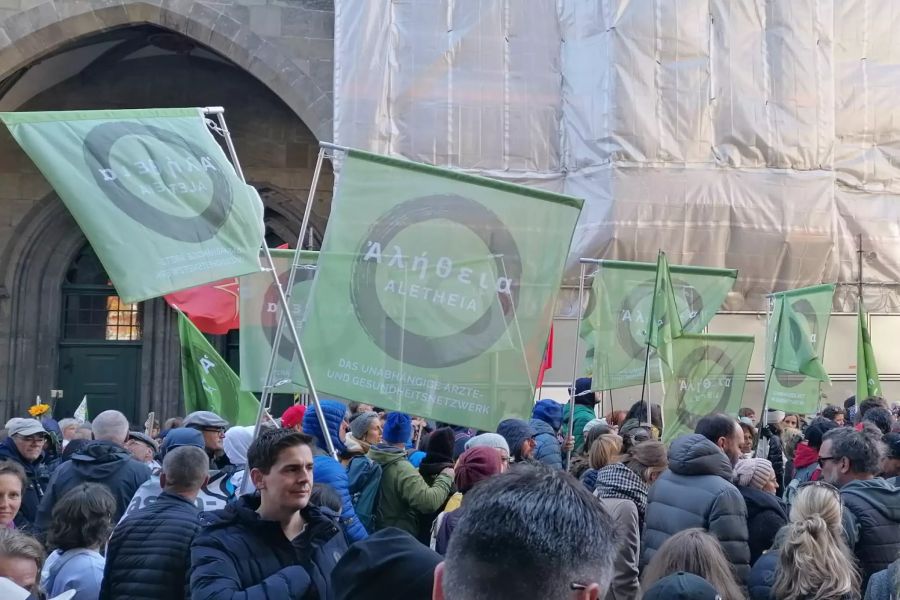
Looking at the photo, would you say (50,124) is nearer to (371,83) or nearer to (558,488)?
(558,488)

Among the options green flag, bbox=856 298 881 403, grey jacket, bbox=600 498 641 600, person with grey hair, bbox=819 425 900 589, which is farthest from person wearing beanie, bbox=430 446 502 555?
green flag, bbox=856 298 881 403

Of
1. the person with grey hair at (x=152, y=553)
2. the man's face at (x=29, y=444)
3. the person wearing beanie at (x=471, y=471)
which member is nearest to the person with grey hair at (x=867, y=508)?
the person wearing beanie at (x=471, y=471)

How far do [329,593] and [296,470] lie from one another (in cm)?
39

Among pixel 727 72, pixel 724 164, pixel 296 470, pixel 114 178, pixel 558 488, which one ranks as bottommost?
pixel 296 470

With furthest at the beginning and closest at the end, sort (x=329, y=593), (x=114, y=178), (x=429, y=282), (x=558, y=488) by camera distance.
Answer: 1. (x=429, y=282)
2. (x=114, y=178)
3. (x=329, y=593)
4. (x=558, y=488)

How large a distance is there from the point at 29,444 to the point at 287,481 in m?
3.97

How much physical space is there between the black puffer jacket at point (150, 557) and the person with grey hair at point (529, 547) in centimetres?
225

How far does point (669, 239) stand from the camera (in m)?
14.6

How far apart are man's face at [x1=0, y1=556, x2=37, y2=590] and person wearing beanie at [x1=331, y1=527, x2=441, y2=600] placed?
4.33ft

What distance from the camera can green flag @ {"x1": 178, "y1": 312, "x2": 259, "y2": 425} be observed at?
341 inches

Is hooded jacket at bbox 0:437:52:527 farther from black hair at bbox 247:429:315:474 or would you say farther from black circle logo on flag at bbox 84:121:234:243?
black hair at bbox 247:429:315:474

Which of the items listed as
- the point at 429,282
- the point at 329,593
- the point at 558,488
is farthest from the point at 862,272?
the point at 558,488

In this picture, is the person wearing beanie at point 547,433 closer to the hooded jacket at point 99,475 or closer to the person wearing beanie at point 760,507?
the person wearing beanie at point 760,507

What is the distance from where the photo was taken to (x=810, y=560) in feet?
12.1
